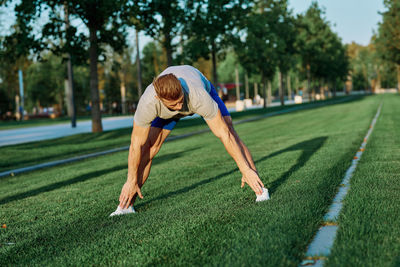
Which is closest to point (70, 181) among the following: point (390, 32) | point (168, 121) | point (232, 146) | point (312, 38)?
point (168, 121)

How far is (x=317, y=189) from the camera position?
5461 mm

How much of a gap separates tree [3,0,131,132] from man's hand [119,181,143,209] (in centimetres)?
1498

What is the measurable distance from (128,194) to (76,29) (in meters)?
16.9

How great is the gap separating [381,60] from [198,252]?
2739 inches

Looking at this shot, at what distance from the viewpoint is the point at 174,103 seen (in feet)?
13.8

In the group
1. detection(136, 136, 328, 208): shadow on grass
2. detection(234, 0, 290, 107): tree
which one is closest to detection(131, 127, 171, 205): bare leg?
detection(136, 136, 328, 208): shadow on grass

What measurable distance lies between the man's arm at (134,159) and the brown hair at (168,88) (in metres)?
0.66

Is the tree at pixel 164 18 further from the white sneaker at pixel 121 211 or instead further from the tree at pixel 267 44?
the white sneaker at pixel 121 211

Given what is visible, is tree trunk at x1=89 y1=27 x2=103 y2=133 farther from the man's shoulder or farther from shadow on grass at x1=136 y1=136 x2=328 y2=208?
the man's shoulder

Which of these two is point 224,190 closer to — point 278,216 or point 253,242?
point 278,216

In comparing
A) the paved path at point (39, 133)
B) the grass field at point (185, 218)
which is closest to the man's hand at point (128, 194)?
the grass field at point (185, 218)

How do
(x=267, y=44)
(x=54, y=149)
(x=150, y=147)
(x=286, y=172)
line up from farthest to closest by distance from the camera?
(x=267, y=44), (x=54, y=149), (x=286, y=172), (x=150, y=147)

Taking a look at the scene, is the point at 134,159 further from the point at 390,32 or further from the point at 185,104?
the point at 390,32

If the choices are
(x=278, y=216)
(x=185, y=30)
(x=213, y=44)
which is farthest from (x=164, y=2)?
(x=278, y=216)
